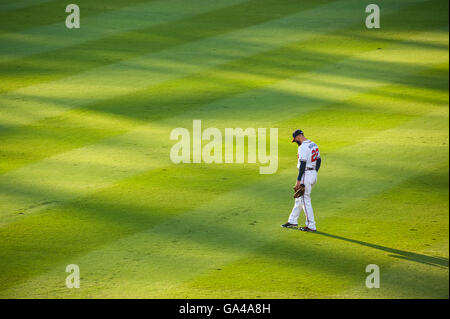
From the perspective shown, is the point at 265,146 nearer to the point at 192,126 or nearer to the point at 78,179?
the point at 192,126

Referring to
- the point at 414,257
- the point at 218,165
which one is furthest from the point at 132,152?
the point at 414,257

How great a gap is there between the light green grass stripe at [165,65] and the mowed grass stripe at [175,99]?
0.42m

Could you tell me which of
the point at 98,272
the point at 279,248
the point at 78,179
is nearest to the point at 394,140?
the point at 279,248

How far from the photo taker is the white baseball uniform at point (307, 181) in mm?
10273

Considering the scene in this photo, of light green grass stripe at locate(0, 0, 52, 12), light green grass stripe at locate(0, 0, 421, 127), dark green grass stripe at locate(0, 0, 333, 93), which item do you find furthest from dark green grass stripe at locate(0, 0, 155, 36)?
light green grass stripe at locate(0, 0, 421, 127)

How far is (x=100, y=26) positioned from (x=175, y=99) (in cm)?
661

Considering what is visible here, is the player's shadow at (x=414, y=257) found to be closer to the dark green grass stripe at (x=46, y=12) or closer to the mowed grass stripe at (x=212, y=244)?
the mowed grass stripe at (x=212, y=244)

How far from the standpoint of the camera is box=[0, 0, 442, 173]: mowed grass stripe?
13938 mm

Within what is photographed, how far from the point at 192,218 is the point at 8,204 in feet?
11.0

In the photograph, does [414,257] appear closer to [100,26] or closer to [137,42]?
[137,42]

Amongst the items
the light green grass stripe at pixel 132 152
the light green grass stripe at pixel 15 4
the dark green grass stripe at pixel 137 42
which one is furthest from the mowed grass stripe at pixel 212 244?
the light green grass stripe at pixel 15 4

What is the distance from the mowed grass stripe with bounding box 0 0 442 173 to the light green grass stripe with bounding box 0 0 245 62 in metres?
4.66

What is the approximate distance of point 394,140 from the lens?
14102 millimetres

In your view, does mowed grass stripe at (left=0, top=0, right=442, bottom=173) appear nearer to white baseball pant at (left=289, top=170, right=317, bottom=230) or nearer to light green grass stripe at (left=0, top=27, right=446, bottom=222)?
light green grass stripe at (left=0, top=27, right=446, bottom=222)
